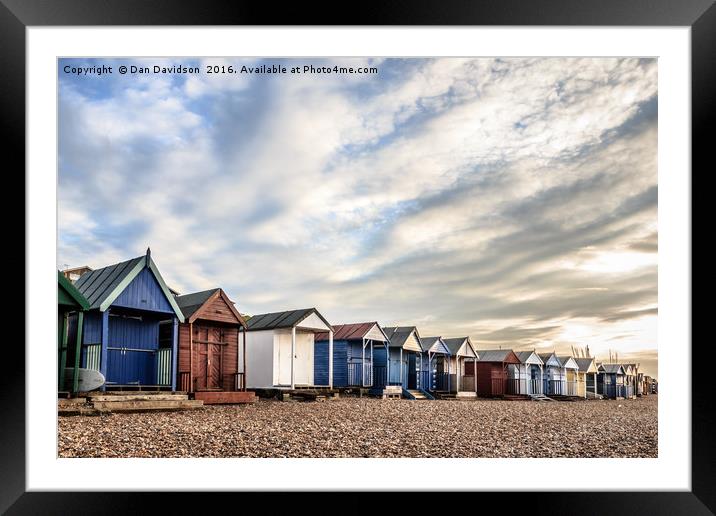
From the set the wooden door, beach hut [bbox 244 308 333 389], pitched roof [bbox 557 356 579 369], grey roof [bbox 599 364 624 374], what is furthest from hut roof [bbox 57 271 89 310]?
grey roof [bbox 599 364 624 374]

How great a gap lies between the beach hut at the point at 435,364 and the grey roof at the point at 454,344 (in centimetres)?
27

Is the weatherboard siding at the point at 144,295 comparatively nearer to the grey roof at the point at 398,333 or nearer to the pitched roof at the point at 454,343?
the grey roof at the point at 398,333

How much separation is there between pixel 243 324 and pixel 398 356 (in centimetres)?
703

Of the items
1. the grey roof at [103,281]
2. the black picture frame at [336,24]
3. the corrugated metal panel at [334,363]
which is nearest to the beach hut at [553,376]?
the corrugated metal panel at [334,363]

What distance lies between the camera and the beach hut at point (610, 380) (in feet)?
94.6

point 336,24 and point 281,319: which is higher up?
point 336,24

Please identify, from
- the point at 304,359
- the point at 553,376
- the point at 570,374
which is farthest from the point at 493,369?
the point at 304,359

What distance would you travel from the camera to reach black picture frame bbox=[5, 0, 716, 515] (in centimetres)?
593

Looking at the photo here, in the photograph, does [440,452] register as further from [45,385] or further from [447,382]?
[447,382]

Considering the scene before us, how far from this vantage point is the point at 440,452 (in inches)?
352

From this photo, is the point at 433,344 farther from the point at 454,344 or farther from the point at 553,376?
the point at 553,376

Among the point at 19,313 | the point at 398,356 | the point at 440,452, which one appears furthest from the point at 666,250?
the point at 398,356

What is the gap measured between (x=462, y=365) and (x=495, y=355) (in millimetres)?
1653

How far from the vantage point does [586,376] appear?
29031 millimetres
